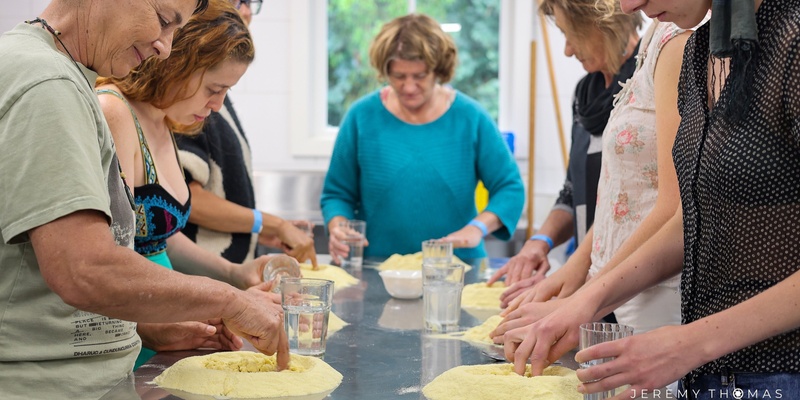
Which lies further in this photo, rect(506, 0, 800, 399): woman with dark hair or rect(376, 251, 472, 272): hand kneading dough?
rect(376, 251, 472, 272): hand kneading dough

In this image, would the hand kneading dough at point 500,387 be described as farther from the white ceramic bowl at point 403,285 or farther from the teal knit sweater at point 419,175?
the teal knit sweater at point 419,175

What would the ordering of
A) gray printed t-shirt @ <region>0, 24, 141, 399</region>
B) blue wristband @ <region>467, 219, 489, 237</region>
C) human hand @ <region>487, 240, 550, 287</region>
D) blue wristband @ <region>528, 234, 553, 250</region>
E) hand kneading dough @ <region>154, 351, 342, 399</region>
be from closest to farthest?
gray printed t-shirt @ <region>0, 24, 141, 399</region>, hand kneading dough @ <region>154, 351, 342, 399</region>, human hand @ <region>487, 240, 550, 287</region>, blue wristband @ <region>528, 234, 553, 250</region>, blue wristband @ <region>467, 219, 489, 237</region>

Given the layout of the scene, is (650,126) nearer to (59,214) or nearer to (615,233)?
(615,233)

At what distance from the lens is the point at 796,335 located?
121 centimetres

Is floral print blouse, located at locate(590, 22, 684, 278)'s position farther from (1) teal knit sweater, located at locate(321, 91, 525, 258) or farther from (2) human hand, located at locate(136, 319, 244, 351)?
(1) teal knit sweater, located at locate(321, 91, 525, 258)

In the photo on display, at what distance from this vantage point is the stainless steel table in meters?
1.41

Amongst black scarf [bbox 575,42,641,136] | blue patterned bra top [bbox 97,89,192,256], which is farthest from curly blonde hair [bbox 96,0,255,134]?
black scarf [bbox 575,42,641,136]

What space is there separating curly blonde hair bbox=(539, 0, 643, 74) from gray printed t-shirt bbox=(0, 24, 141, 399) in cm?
123

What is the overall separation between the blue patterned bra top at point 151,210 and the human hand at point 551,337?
0.81m

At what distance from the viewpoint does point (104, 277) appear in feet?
3.74

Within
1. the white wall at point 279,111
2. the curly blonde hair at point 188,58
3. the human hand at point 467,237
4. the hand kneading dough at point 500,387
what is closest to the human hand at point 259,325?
the hand kneading dough at point 500,387

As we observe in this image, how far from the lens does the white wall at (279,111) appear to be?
15.0 feet

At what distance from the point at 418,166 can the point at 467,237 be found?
1.43 ft

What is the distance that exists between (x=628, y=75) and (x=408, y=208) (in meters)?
1.24
